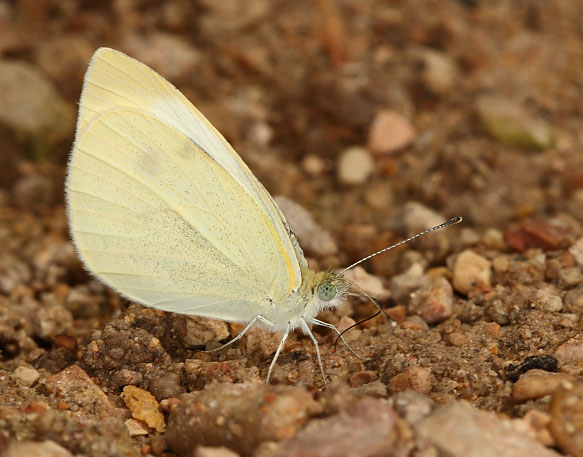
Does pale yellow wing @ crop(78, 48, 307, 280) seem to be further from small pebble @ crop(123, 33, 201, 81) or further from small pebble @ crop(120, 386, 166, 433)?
small pebble @ crop(123, 33, 201, 81)

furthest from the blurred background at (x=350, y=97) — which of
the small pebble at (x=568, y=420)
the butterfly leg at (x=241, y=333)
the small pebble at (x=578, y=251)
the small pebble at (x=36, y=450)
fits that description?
the small pebble at (x=36, y=450)

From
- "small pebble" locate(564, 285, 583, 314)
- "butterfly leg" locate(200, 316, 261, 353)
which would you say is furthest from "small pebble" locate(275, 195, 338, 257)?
"small pebble" locate(564, 285, 583, 314)

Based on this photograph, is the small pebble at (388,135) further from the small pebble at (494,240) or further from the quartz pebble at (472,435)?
the quartz pebble at (472,435)

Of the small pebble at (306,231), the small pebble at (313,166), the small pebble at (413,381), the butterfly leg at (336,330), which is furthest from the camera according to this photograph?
the small pebble at (313,166)

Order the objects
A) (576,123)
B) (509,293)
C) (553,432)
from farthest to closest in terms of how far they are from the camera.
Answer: (576,123), (509,293), (553,432)

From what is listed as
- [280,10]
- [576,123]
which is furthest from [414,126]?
[280,10]

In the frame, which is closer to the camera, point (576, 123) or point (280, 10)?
point (576, 123)

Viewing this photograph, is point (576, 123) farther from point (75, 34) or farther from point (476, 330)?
point (75, 34)
